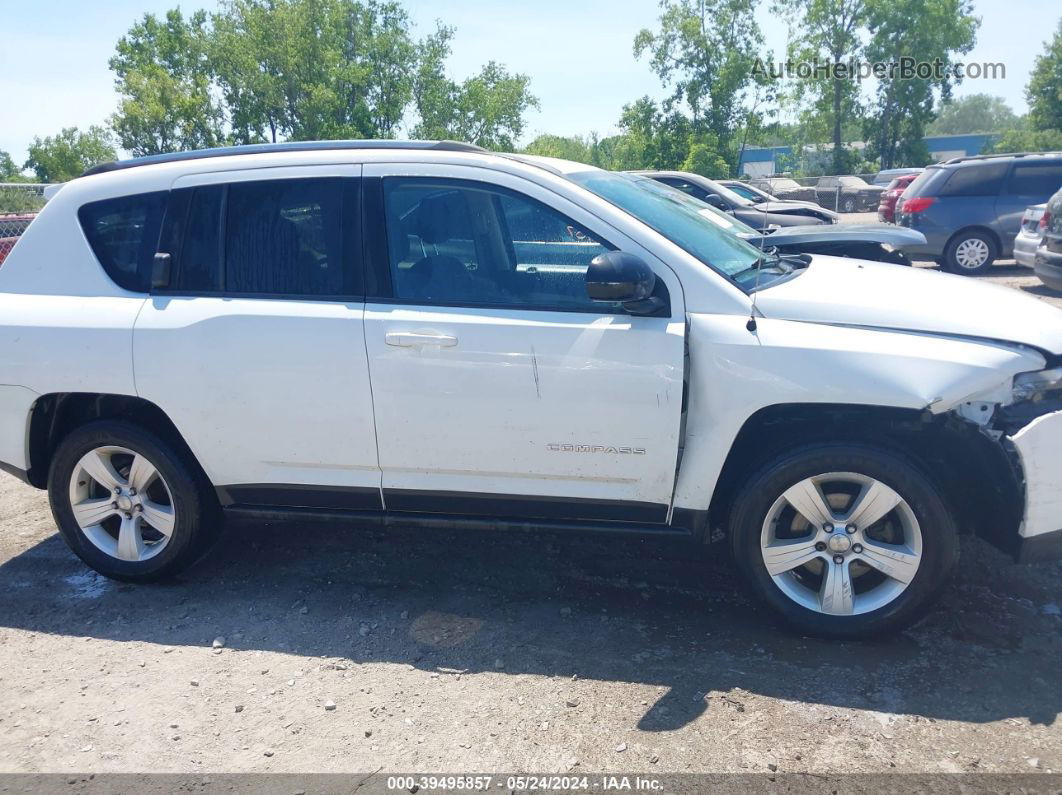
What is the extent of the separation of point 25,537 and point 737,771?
165 inches

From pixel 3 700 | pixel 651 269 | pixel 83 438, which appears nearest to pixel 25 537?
pixel 83 438

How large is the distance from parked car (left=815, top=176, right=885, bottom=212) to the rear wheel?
1597 centimetres

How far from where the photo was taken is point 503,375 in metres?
3.68

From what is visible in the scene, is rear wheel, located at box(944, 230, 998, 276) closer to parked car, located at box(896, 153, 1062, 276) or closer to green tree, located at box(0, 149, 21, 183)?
parked car, located at box(896, 153, 1062, 276)

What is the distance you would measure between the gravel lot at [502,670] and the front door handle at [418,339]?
48.6 inches

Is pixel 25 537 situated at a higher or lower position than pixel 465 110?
lower

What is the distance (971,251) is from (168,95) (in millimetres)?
45302

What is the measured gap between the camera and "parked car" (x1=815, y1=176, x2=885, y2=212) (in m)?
30.3

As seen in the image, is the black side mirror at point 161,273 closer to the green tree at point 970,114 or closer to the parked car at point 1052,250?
the parked car at point 1052,250

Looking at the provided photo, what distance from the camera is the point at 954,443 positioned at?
3.58 m

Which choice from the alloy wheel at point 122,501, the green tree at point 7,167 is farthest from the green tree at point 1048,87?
the green tree at point 7,167

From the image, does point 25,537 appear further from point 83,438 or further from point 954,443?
point 954,443

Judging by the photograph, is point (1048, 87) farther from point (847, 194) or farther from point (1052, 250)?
point (1052, 250)

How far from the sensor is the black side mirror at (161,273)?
4.12 meters
